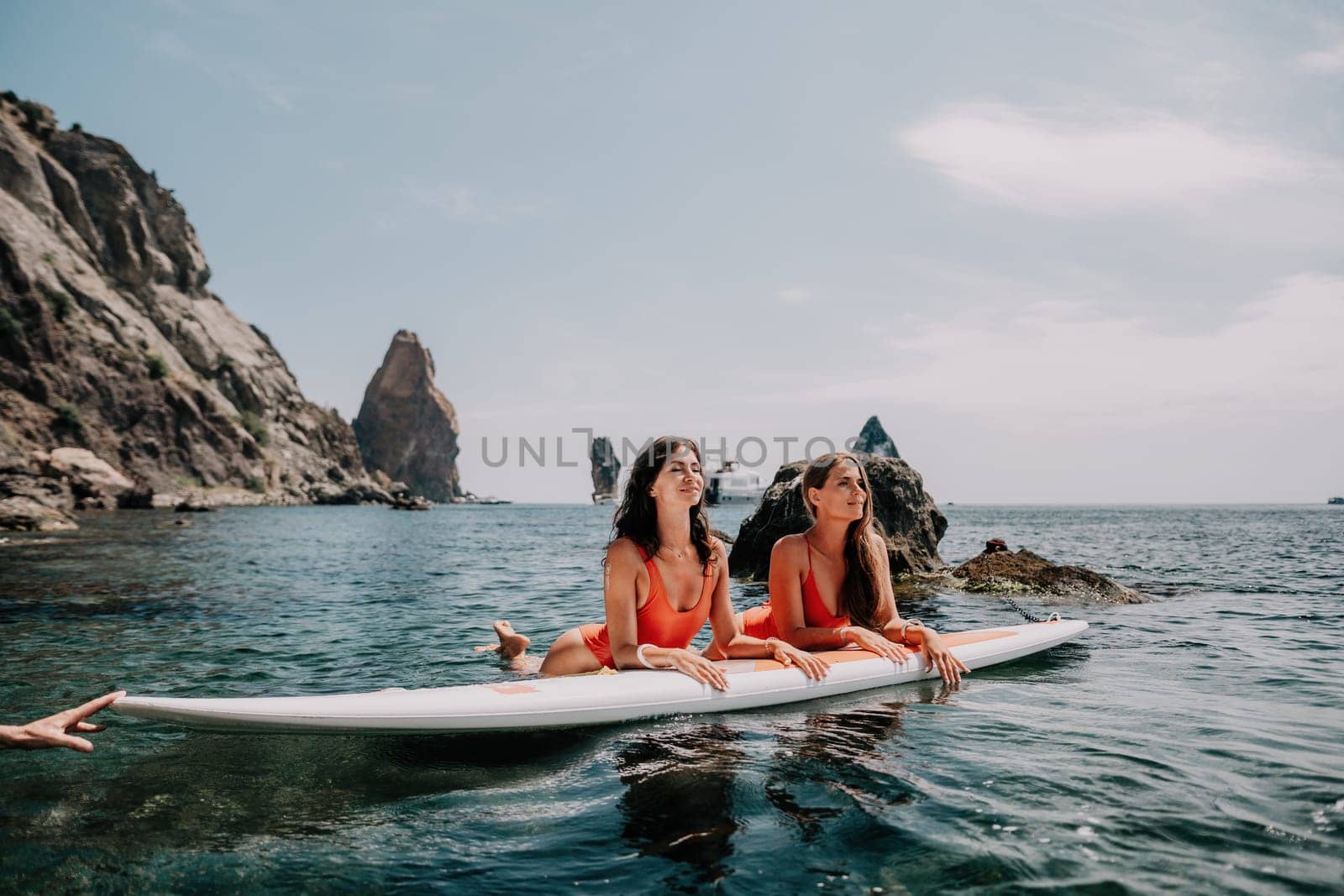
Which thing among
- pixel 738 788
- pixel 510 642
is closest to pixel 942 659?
pixel 738 788

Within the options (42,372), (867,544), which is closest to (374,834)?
(867,544)

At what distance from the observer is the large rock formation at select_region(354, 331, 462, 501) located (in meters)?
155

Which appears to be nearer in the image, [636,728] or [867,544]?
[636,728]

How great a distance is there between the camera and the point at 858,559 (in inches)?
248

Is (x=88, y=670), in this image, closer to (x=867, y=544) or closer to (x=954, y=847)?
(x=867, y=544)

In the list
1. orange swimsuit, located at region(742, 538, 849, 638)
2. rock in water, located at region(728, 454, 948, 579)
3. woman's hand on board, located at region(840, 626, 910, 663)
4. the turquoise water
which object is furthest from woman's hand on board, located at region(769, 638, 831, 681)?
rock in water, located at region(728, 454, 948, 579)

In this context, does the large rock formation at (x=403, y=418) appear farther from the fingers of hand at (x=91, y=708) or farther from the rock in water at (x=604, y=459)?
the fingers of hand at (x=91, y=708)

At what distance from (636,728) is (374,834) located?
73.7 inches

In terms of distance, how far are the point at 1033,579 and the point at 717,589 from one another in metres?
9.42

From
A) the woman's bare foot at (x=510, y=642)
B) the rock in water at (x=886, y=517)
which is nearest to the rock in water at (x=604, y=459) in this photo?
the rock in water at (x=886, y=517)

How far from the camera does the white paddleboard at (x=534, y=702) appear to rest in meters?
4.44

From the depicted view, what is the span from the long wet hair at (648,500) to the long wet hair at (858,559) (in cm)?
113

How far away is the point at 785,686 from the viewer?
5582 millimetres

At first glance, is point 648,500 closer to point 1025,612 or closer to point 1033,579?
point 1025,612
